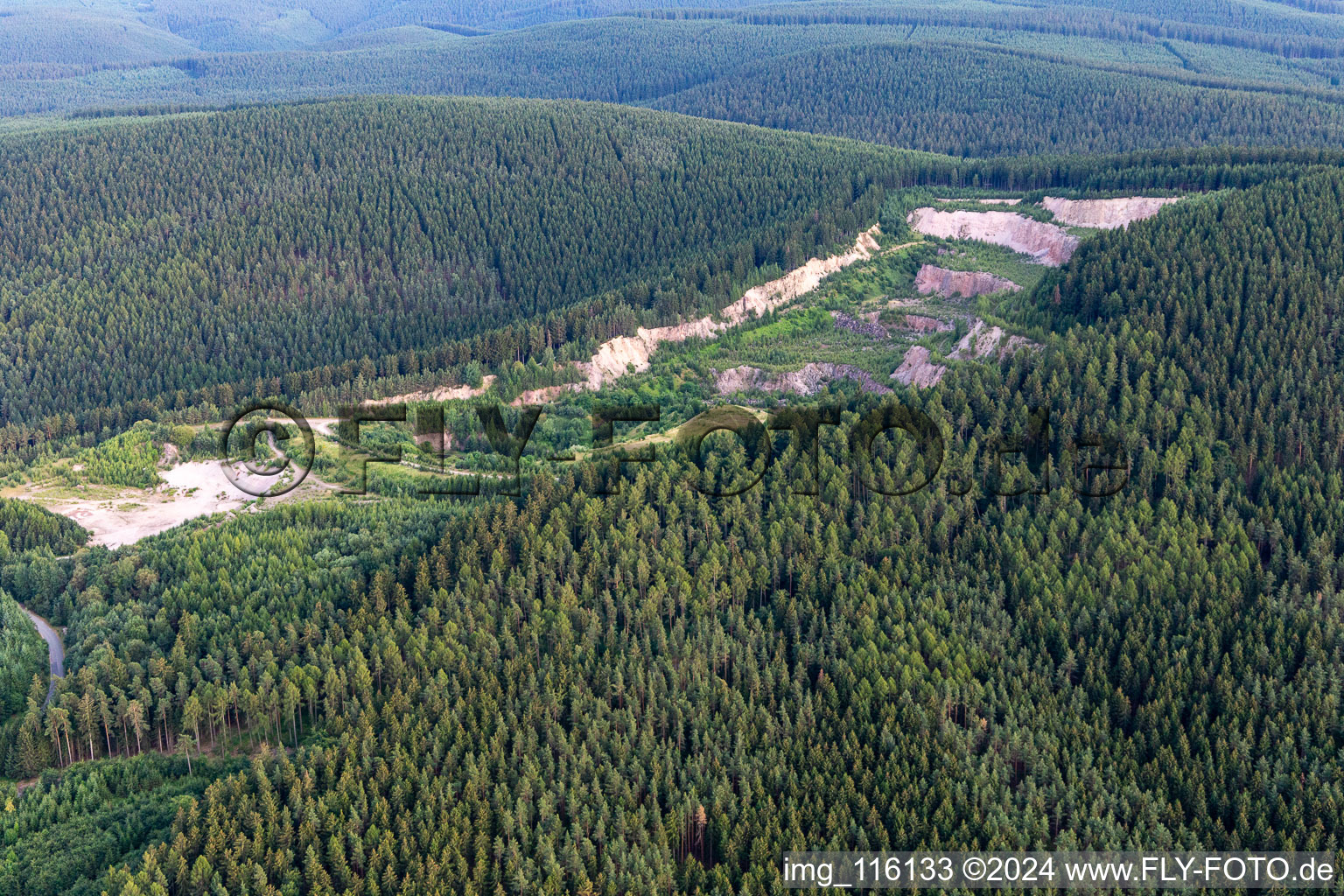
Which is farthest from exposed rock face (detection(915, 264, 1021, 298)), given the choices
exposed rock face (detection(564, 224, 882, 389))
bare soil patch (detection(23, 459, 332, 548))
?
bare soil patch (detection(23, 459, 332, 548))

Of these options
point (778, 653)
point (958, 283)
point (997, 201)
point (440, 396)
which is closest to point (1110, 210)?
point (997, 201)

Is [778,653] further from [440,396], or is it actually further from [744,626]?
[440,396]

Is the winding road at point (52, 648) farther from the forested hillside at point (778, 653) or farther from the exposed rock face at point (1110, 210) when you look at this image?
the exposed rock face at point (1110, 210)

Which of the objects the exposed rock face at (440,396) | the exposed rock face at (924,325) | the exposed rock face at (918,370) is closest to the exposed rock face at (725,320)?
the exposed rock face at (440,396)

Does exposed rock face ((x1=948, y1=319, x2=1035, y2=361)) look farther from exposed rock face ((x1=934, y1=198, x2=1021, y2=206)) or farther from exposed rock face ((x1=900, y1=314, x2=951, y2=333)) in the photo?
exposed rock face ((x1=934, y1=198, x2=1021, y2=206))

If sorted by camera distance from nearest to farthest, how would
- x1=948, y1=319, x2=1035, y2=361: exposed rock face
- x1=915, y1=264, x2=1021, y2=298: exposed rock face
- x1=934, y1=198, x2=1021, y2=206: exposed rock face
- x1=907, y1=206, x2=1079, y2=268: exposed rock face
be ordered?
1. x1=948, y1=319, x2=1035, y2=361: exposed rock face
2. x1=915, y1=264, x2=1021, y2=298: exposed rock face
3. x1=907, y1=206, x2=1079, y2=268: exposed rock face
4. x1=934, y1=198, x2=1021, y2=206: exposed rock face
